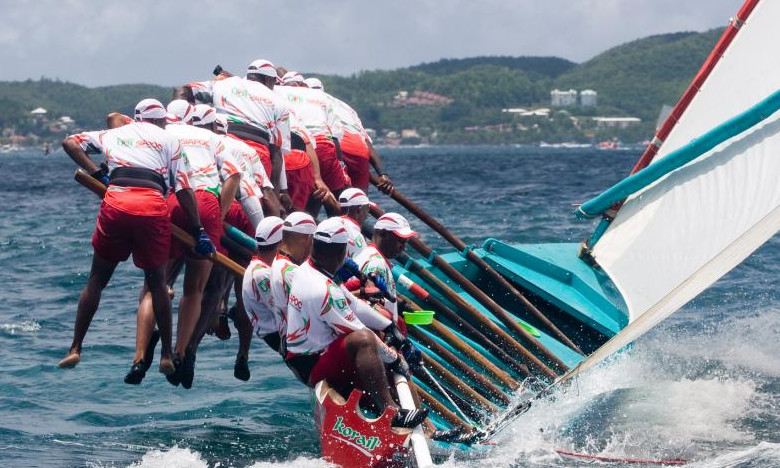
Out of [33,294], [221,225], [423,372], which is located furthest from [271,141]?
[33,294]

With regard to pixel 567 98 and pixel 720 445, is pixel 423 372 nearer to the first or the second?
pixel 720 445

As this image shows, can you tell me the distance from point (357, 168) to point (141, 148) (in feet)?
13.8

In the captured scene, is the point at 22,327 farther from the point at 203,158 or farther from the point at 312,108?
the point at 203,158

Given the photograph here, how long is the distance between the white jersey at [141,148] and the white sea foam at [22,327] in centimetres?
761


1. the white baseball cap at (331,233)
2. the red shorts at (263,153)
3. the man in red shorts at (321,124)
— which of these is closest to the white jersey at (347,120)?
the man in red shorts at (321,124)

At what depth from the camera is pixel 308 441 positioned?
462 inches

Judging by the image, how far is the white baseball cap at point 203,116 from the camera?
1150cm

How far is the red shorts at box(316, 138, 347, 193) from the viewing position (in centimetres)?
1348

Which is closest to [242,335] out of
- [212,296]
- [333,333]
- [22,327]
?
[212,296]

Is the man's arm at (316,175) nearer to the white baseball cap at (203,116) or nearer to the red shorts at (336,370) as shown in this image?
the white baseball cap at (203,116)

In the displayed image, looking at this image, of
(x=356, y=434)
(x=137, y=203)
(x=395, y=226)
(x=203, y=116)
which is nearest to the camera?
(x=356, y=434)

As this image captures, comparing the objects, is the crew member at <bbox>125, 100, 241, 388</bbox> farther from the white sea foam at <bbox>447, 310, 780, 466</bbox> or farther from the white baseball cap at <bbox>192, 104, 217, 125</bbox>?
the white sea foam at <bbox>447, 310, 780, 466</bbox>

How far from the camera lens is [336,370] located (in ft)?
31.2

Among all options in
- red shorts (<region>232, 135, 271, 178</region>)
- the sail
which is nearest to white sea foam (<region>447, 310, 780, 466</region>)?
the sail
